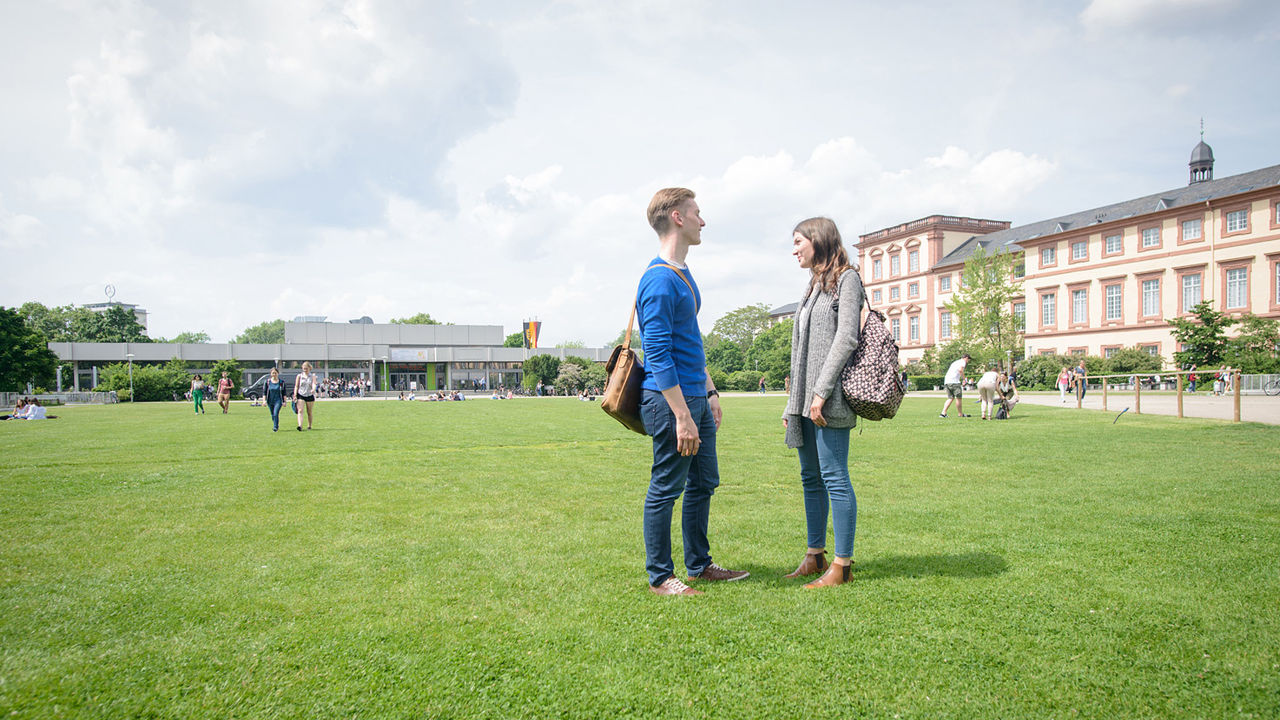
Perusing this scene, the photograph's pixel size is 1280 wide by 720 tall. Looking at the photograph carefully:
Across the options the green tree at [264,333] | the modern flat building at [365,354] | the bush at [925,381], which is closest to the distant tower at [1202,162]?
the bush at [925,381]

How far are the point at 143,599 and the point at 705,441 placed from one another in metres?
3.01

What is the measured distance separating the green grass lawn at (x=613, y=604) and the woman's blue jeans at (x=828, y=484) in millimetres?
300

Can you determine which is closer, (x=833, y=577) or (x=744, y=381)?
(x=833, y=577)

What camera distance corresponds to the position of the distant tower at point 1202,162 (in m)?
57.7

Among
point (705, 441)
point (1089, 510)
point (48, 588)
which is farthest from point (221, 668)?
point (1089, 510)

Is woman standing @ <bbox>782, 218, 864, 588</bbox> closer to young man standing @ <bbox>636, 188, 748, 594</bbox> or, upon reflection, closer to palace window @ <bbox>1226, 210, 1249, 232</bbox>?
young man standing @ <bbox>636, 188, 748, 594</bbox>

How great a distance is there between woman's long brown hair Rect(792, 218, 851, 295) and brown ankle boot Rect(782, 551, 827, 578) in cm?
153

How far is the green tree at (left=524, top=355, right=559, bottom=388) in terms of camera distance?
204 ft

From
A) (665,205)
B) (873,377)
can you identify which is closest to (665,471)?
(873,377)

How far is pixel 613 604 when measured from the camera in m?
3.30

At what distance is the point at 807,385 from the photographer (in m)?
3.86

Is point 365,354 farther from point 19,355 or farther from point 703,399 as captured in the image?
point 703,399

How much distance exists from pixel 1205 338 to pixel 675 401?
48.8 meters

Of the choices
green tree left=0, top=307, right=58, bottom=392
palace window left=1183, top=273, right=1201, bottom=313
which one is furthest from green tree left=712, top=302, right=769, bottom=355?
green tree left=0, top=307, right=58, bottom=392
